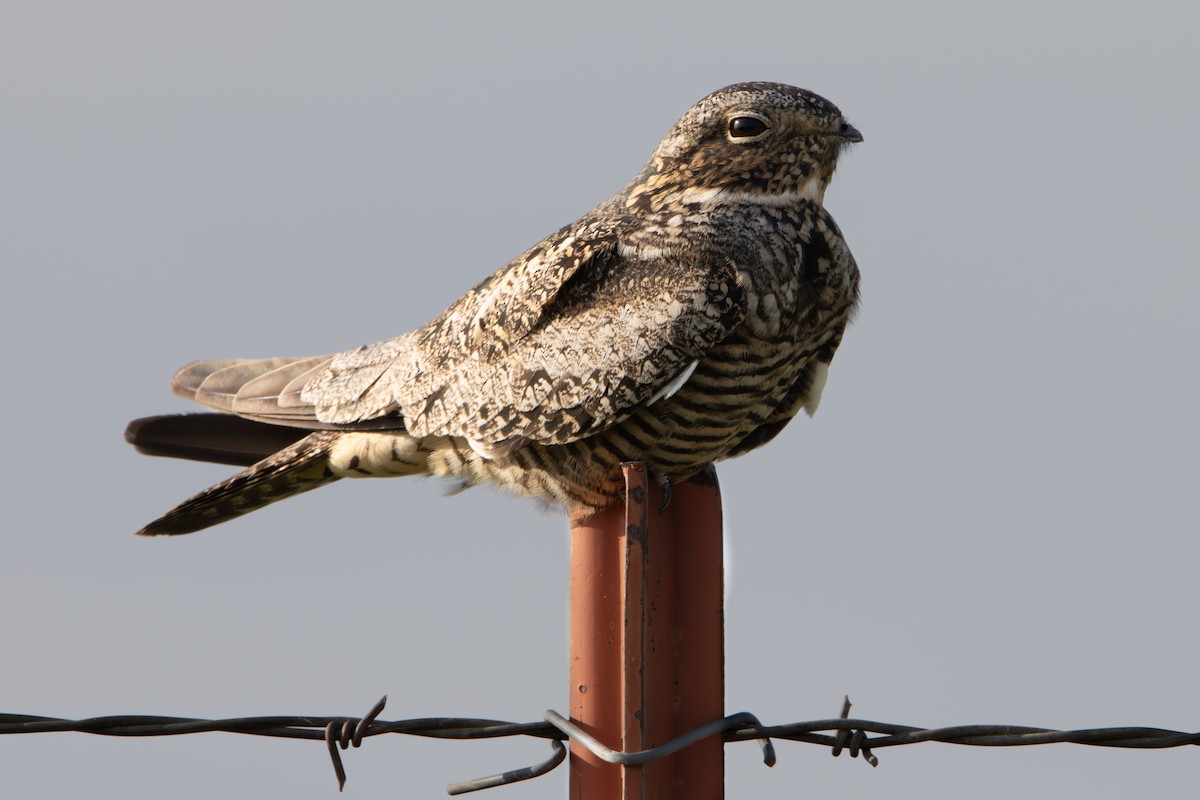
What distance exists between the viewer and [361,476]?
5.07m

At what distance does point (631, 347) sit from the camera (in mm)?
4094

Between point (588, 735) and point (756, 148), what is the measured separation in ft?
6.76

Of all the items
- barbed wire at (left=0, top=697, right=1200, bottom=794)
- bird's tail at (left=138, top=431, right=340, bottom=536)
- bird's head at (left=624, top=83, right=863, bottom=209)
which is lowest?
barbed wire at (left=0, top=697, right=1200, bottom=794)

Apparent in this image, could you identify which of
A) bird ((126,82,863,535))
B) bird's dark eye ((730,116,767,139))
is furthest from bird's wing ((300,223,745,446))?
bird's dark eye ((730,116,767,139))

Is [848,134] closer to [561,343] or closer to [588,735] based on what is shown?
[561,343]

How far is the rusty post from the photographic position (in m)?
3.09

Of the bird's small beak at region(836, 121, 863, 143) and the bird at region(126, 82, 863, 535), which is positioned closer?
the bird at region(126, 82, 863, 535)

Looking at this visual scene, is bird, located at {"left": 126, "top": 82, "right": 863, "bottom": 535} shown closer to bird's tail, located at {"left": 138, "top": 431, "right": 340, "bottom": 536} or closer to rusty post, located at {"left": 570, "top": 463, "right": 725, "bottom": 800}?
bird's tail, located at {"left": 138, "top": 431, "right": 340, "bottom": 536}

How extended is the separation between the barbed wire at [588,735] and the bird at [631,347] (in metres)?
0.80

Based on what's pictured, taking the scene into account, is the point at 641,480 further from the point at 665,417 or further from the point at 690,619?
the point at 665,417

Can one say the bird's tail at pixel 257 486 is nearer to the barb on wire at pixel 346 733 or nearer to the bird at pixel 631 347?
the bird at pixel 631 347

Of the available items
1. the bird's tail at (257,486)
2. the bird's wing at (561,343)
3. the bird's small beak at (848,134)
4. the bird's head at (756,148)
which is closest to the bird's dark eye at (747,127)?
the bird's head at (756,148)

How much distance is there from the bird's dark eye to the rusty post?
1.62 m

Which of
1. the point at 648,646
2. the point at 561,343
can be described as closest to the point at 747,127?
the point at 561,343
